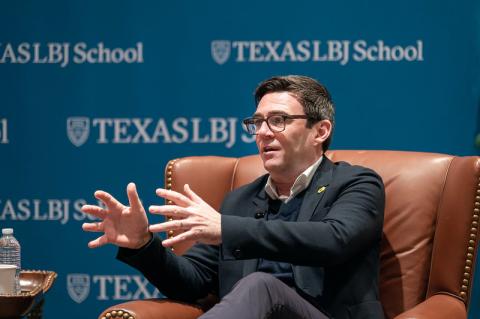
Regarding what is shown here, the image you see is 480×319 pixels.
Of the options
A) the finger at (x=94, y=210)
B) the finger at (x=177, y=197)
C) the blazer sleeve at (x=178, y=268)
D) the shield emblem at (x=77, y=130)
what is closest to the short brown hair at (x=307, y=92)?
the blazer sleeve at (x=178, y=268)

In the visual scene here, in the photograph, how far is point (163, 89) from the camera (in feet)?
13.2

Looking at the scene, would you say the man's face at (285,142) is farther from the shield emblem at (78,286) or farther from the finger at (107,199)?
the shield emblem at (78,286)

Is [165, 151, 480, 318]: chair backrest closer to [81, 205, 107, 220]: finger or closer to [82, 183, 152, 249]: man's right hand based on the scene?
[82, 183, 152, 249]: man's right hand

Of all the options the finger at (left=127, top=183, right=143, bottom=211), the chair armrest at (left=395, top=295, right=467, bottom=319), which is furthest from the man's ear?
the finger at (left=127, top=183, right=143, bottom=211)

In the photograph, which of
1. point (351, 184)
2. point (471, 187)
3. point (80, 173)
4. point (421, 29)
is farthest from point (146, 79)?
point (471, 187)


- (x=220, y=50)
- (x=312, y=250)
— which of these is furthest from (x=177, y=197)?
(x=220, y=50)

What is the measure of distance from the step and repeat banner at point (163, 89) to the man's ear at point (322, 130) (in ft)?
2.97

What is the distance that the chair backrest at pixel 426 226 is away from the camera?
9.00ft

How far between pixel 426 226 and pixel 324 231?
48 cm

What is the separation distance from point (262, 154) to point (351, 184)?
1.14 ft

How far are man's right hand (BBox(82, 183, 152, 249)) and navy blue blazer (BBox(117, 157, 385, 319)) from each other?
2.4 inches

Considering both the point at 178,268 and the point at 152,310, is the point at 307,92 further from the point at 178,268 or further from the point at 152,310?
the point at 152,310

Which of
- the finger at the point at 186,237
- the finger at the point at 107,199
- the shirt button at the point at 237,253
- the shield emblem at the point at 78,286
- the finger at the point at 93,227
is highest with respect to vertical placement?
the finger at the point at 107,199

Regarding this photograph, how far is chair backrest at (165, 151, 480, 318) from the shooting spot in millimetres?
2744
